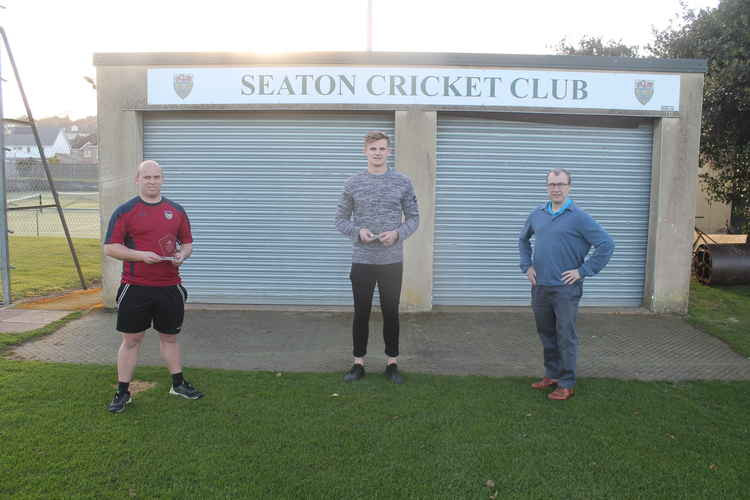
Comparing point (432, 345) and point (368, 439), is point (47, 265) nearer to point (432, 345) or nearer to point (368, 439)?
point (432, 345)

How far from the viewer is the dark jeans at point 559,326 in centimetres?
460

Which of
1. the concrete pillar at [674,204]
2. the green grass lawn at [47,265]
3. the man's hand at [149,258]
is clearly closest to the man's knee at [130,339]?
the man's hand at [149,258]

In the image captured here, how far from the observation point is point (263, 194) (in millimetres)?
8188

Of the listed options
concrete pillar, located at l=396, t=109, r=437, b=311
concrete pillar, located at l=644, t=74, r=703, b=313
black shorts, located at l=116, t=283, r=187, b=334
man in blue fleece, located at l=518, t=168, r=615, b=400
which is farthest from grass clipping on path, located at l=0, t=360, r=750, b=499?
concrete pillar, located at l=644, t=74, r=703, b=313

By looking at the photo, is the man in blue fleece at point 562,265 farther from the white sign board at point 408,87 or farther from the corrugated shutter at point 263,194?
the corrugated shutter at point 263,194

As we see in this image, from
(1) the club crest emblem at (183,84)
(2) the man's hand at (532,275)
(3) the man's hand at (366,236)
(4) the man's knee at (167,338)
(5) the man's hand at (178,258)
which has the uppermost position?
(1) the club crest emblem at (183,84)

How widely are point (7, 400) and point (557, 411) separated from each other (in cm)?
401

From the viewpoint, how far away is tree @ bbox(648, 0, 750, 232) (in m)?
9.67

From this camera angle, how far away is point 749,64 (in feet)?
30.8

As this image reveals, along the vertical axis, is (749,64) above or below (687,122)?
above

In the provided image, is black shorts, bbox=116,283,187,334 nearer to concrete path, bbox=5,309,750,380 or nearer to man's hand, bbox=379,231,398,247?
concrete path, bbox=5,309,750,380

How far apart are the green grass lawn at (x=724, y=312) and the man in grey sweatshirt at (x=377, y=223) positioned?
3896mm

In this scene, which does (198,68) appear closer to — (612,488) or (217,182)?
(217,182)

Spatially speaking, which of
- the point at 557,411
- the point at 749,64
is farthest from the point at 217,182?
the point at 749,64
